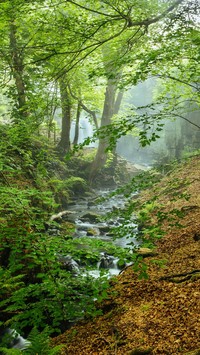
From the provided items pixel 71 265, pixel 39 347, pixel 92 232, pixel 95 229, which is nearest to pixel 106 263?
pixel 71 265

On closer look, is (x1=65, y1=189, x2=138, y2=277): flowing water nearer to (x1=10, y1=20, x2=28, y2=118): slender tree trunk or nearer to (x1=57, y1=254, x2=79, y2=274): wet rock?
(x1=57, y1=254, x2=79, y2=274): wet rock

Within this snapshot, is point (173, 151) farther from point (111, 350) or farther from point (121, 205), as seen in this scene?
point (111, 350)

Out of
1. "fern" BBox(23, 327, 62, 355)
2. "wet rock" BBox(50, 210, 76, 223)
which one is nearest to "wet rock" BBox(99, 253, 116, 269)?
"wet rock" BBox(50, 210, 76, 223)

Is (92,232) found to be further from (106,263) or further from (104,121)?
(104,121)

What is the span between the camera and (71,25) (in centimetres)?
470

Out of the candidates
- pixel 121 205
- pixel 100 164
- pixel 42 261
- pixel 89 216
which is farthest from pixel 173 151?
pixel 42 261

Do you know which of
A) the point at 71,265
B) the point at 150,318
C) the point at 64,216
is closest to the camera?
the point at 150,318

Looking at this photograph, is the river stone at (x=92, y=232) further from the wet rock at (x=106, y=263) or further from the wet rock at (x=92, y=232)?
the wet rock at (x=106, y=263)

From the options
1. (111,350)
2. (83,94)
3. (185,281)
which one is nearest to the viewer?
(111,350)

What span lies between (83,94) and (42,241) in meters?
15.3

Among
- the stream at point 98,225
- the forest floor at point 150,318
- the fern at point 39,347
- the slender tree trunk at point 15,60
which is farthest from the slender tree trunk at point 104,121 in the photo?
the fern at point 39,347

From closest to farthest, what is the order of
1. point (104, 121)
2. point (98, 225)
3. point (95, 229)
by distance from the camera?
point (95, 229), point (98, 225), point (104, 121)

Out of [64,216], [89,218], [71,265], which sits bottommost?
[71,265]

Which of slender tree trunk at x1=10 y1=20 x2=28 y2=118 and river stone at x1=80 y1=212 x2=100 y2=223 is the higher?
slender tree trunk at x1=10 y1=20 x2=28 y2=118
